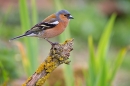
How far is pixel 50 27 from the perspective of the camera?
5.05m

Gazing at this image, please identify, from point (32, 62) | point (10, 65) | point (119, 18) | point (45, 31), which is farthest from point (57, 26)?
point (119, 18)

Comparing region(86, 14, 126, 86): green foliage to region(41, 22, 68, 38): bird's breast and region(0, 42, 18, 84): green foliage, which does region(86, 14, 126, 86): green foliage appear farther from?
region(0, 42, 18, 84): green foliage

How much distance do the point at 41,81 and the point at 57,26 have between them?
0.85 meters

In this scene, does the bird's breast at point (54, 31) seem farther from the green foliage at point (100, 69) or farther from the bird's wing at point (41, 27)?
the green foliage at point (100, 69)

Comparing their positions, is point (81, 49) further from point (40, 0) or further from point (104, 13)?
point (40, 0)

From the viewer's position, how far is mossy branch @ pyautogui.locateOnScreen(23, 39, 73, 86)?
438cm

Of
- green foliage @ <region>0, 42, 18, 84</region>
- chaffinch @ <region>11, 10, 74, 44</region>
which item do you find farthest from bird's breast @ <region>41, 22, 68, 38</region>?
green foliage @ <region>0, 42, 18, 84</region>

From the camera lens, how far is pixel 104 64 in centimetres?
524

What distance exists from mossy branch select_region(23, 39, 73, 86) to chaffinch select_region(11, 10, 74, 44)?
48cm

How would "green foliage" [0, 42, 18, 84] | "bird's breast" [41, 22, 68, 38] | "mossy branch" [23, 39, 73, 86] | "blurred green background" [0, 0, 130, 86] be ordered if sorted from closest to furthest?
"mossy branch" [23, 39, 73, 86]
"bird's breast" [41, 22, 68, 38]
"green foliage" [0, 42, 18, 84]
"blurred green background" [0, 0, 130, 86]

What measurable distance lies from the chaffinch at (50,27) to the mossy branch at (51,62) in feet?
1.56

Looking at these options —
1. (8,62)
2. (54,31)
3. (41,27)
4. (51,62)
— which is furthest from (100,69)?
(8,62)

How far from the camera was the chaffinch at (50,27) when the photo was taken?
4.97 metres

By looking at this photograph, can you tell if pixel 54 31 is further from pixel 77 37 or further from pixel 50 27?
pixel 77 37
